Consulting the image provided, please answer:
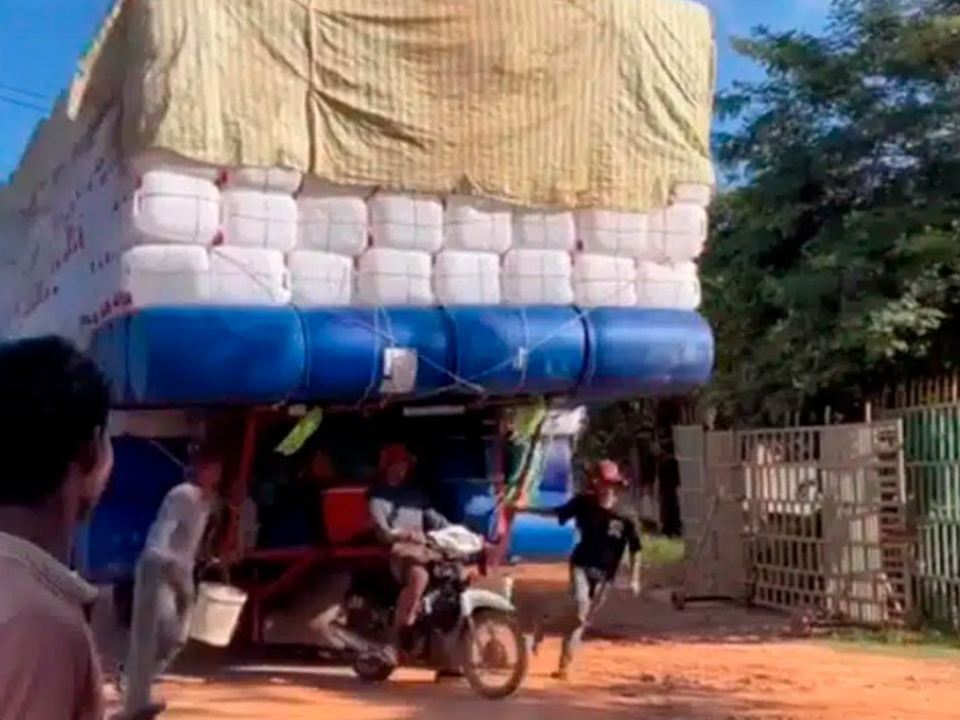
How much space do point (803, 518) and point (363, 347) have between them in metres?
5.92

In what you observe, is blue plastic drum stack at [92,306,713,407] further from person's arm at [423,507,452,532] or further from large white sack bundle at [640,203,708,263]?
person's arm at [423,507,452,532]

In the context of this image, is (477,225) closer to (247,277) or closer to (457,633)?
(247,277)

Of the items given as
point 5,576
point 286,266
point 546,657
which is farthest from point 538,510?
point 5,576

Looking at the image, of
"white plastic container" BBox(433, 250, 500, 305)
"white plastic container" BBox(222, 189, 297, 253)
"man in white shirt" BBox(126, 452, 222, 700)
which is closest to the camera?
"man in white shirt" BBox(126, 452, 222, 700)

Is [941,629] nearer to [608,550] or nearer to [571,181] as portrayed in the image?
[608,550]

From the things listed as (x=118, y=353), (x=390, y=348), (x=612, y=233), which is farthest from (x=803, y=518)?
(x=118, y=353)

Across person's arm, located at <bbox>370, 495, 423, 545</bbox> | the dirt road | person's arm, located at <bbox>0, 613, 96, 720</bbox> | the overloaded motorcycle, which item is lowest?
the dirt road

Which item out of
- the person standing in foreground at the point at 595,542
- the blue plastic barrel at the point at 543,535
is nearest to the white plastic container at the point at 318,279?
the person standing in foreground at the point at 595,542

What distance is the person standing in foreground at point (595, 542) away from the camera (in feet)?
34.4

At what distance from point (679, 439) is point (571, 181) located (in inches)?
250

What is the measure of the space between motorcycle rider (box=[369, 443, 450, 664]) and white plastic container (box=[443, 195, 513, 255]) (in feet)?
4.34

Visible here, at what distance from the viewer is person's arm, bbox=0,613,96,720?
1.64 metres

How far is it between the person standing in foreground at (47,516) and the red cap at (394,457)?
798 centimetres

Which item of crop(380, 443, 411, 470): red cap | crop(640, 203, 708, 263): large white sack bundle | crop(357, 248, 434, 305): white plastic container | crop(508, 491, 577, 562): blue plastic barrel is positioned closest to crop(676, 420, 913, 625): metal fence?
crop(508, 491, 577, 562): blue plastic barrel
